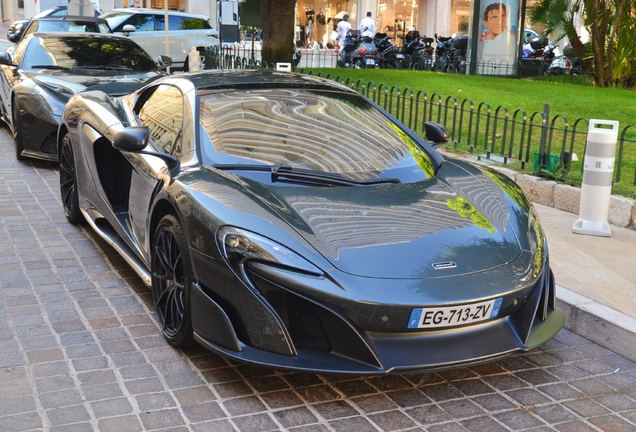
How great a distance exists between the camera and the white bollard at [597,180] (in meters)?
6.36

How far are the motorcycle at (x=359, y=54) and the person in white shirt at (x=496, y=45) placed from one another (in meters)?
4.51

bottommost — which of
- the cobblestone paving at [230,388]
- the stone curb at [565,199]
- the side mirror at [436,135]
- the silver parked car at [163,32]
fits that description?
the cobblestone paving at [230,388]

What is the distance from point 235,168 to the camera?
4332 mm

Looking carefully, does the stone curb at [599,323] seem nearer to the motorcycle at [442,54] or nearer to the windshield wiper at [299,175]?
the windshield wiper at [299,175]

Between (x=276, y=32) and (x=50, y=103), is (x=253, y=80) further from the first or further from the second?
(x=276, y=32)

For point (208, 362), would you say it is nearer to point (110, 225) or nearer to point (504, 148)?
point (110, 225)

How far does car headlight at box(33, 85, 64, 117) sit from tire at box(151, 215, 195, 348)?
15.4 feet

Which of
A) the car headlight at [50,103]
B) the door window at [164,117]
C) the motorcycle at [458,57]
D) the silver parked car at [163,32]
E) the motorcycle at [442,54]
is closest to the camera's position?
the door window at [164,117]

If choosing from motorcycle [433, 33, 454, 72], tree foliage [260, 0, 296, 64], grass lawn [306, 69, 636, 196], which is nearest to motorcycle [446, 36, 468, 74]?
motorcycle [433, 33, 454, 72]

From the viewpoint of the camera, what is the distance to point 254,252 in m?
3.57

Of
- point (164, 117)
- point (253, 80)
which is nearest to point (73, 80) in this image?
point (164, 117)

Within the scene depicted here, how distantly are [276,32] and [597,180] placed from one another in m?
9.17

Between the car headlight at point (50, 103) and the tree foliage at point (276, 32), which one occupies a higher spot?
the tree foliage at point (276, 32)

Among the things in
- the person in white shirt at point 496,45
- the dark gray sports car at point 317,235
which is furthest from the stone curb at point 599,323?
the person in white shirt at point 496,45
